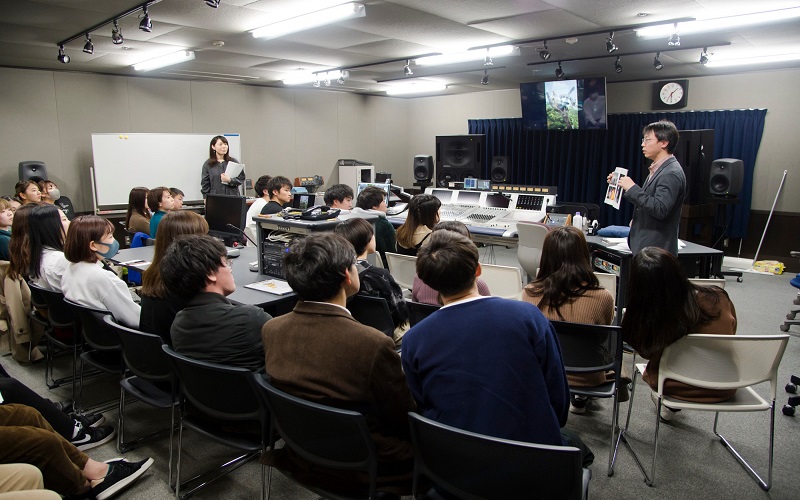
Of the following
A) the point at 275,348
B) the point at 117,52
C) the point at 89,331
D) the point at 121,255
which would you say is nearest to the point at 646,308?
the point at 275,348

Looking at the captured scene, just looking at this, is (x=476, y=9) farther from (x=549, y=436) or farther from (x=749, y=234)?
(x=749, y=234)

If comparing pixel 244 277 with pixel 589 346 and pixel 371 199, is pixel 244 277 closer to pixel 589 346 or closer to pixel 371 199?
pixel 371 199

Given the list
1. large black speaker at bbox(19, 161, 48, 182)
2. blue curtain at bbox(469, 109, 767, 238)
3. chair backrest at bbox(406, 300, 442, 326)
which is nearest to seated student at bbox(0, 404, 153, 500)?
chair backrest at bbox(406, 300, 442, 326)

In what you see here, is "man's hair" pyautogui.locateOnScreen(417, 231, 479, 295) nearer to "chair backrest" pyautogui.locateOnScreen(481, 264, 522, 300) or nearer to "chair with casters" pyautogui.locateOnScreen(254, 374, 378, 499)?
"chair with casters" pyautogui.locateOnScreen(254, 374, 378, 499)

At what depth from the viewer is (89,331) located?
2.78m

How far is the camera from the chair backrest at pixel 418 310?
2547 millimetres

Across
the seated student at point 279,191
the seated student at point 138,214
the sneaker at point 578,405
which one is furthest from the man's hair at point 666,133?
the seated student at point 138,214

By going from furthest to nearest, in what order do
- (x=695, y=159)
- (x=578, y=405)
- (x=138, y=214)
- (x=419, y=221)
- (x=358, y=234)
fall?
(x=695, y=159) < (x=138, y=214) < (x=419, y=221) < (x=578, y=405) < (x=358, y=234)

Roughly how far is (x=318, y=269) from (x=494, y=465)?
0.80 metres

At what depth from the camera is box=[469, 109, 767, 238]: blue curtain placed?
24.6ft

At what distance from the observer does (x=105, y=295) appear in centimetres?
288

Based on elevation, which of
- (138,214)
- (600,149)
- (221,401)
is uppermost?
(600,149)

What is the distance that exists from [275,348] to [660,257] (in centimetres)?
170

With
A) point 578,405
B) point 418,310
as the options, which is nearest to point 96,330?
point 418,310
